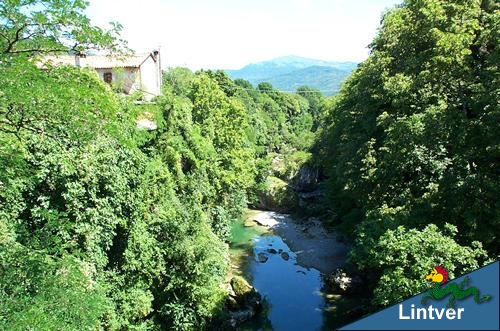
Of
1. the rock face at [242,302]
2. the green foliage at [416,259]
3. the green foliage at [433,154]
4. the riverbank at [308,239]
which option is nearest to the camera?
the green foliage at [416,259]

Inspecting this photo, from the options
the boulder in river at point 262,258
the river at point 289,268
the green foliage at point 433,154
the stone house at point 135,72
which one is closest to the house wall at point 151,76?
the stone house at point 135,72

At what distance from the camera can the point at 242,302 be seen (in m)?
23.9

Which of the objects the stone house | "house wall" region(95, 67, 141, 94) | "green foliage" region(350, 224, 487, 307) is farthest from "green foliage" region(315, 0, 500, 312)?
"house wall" region(95, 67, 141, 94)

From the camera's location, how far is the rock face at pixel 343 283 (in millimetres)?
26686

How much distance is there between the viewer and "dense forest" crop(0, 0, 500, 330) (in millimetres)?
8031

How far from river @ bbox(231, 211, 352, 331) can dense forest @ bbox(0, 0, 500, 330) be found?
4.05 metres

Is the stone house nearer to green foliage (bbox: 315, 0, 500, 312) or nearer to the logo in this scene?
green foliage (bbox: 315, 0, 500, 312)

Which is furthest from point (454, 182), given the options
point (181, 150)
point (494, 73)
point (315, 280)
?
point (315, 280)

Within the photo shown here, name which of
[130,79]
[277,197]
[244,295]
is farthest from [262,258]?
[130,79]

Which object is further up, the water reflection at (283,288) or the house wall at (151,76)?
the house wall at (151,76)

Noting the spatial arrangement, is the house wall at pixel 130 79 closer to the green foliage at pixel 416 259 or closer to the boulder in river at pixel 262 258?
the boulder in river at pixel 262 258

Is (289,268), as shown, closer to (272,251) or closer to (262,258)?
(262,258)

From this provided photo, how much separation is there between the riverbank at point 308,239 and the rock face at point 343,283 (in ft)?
11.5

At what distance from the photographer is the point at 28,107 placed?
7.32 meters
